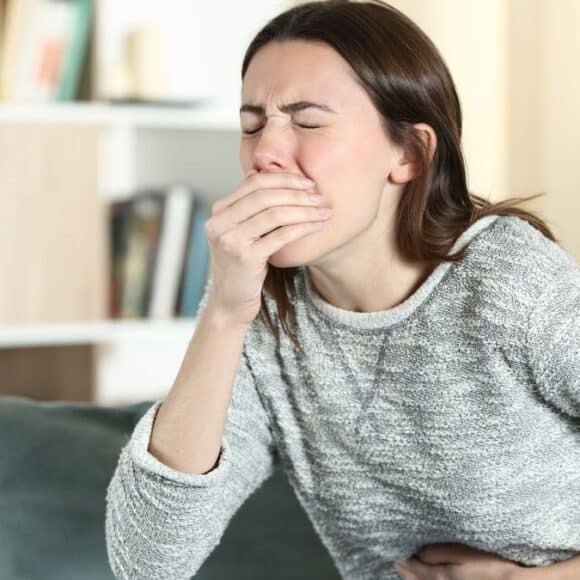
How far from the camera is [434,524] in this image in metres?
1.30

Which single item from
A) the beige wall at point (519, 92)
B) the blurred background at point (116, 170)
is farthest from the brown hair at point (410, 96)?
the blurred background at point (116, 170)

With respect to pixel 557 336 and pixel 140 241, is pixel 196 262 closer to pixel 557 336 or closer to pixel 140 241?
pixel 140 241

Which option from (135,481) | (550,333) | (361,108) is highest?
(361,108)

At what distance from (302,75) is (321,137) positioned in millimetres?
74

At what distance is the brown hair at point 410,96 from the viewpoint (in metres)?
1.17

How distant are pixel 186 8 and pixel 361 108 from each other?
190 cm

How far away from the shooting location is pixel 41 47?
2645 millimetres

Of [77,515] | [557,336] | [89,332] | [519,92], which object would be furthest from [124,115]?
[557,336]

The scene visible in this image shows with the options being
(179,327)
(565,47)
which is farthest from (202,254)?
(565,47)

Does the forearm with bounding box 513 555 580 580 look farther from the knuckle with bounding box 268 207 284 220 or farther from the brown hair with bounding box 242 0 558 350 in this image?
the knuckle with bounding box 268 207 284 220

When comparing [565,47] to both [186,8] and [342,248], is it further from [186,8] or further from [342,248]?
[186,8]

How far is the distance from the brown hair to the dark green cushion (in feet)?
1.42

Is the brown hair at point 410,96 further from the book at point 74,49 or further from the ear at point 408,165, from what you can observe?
the book at point 74,49

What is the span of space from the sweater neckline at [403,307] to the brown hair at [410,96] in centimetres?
1
